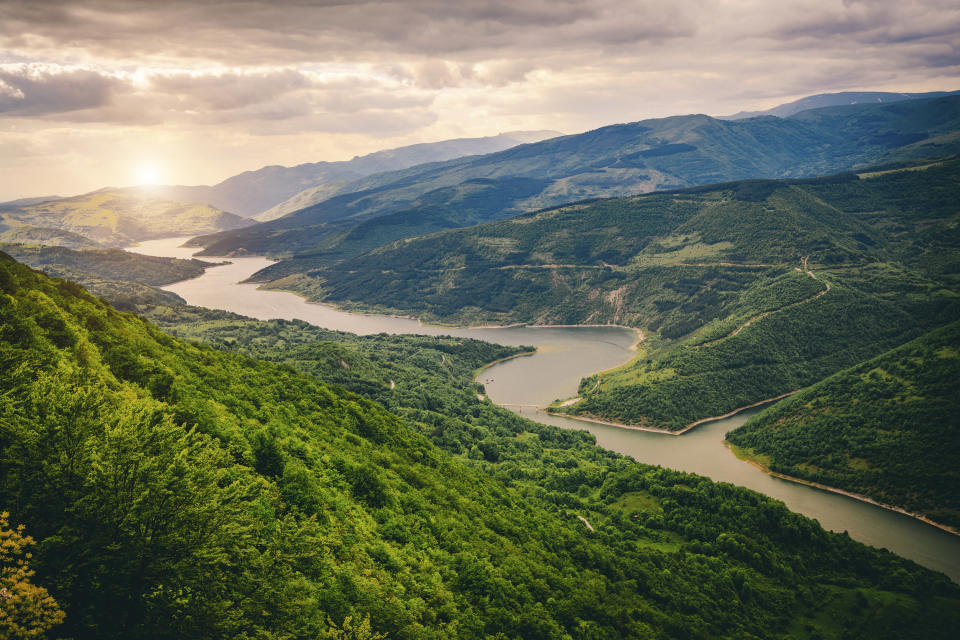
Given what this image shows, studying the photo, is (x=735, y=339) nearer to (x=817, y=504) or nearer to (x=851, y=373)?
(x=851, y=373)

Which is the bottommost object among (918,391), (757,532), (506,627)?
(757,532)

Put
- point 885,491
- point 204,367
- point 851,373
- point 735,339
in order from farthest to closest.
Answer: point 735,339 < point 851,373 < point 885,491 < point 204,367

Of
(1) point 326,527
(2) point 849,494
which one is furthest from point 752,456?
(1) point 326,527

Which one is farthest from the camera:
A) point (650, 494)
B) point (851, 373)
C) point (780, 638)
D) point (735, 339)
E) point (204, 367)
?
point (735, 339)

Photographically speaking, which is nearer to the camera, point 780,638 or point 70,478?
point 70,478

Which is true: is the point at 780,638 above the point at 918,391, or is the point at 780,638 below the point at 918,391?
below

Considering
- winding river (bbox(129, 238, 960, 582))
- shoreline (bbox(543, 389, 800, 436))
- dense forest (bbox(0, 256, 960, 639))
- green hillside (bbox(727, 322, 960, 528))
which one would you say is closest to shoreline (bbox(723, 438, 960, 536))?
green hillside (bbox(727, 322, 960, 528))

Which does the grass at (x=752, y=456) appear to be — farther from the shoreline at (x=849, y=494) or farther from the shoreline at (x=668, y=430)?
the shoreline at (x=668, y=430)

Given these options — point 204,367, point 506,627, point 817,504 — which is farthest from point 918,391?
point 204,367
